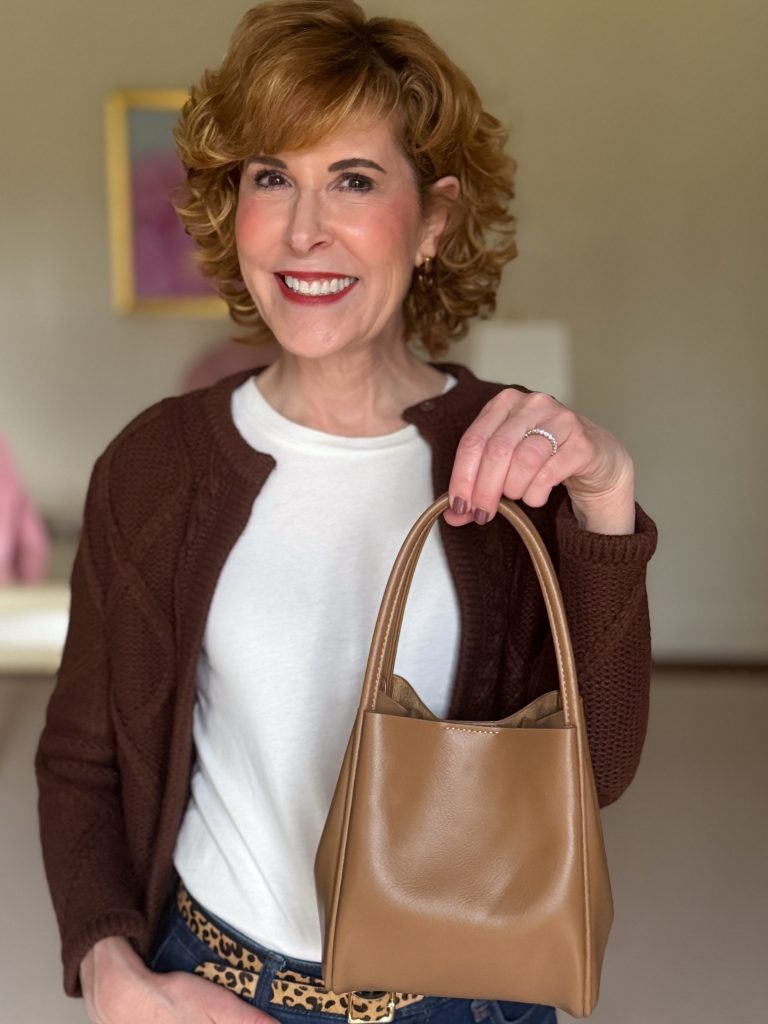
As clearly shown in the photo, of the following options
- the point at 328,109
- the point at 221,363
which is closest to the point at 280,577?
the point at 328,109

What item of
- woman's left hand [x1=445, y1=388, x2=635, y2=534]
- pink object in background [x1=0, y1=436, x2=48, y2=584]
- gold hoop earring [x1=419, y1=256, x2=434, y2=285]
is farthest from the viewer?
pink object in background [x1=0, y1=436, x2=48, y2=584]

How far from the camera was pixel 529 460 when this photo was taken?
38.4 inches

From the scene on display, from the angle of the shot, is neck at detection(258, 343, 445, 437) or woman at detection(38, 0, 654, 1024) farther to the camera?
neck at detection(258, 343, 445, 437)

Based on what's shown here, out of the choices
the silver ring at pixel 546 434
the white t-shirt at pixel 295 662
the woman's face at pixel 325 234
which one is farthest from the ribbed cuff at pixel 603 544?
the woman's face at pixel 325 234

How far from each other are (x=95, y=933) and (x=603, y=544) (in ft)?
2.17

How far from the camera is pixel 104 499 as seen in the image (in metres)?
1.34

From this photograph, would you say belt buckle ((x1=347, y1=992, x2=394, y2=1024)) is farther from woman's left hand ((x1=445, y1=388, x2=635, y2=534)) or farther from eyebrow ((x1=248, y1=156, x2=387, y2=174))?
eyebrow ((x1=248, y1=156, x2=387, y2=174))

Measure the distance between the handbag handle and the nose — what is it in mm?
341

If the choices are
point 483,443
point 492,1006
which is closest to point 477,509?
point 483,443

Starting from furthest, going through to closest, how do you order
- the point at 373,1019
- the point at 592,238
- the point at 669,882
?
the point at 592,238 → the point at 669,882 → the point at 373,1019

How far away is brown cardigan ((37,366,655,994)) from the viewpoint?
1.26 metres

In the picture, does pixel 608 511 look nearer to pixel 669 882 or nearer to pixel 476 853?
pixel 476 853

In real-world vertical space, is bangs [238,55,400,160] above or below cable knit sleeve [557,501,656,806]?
above

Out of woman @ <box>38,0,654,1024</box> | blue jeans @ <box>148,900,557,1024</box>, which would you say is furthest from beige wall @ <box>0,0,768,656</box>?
blue jeans @ <box>148,900,557,1024</box>
